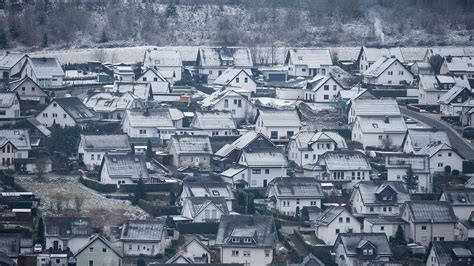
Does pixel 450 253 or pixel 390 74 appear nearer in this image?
pixel 450 253

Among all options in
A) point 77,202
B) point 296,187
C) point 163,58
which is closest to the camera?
point 77,202

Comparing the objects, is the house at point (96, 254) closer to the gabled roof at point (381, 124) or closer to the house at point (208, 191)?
the house at point (208, 191)

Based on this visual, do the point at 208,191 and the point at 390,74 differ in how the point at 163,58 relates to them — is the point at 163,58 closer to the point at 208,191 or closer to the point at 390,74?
the point at 390,74

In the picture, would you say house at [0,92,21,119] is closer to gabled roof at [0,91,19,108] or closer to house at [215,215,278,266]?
gabled roof at [0,91,19,108]

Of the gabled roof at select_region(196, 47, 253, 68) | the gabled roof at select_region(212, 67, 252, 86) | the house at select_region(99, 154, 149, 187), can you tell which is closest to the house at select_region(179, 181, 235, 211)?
the house at select_region(99, 154, 149, 187)

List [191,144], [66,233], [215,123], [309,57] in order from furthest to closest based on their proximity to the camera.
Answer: [309,57], [215,123], [191,144], [66,233]

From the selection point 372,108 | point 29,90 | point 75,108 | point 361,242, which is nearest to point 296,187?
point 361,242
